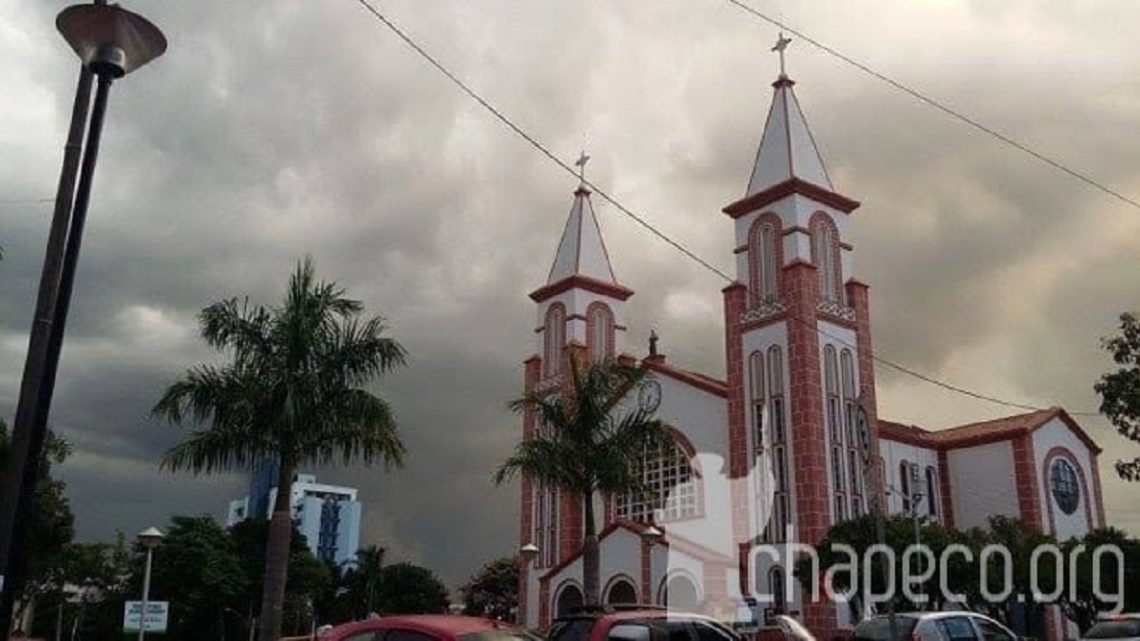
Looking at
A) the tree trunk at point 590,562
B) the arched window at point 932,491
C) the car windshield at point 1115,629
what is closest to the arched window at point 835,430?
the arched window at point 932,491

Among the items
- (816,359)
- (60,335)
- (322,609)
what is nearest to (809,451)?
(816,359)

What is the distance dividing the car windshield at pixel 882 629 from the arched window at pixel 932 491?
2578 centimetres

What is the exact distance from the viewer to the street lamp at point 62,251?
6750mm

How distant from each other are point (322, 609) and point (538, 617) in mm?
36573

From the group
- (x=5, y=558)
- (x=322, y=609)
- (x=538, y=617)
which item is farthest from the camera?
(x=322, y=609)

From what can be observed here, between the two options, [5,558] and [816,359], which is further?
[816,359]

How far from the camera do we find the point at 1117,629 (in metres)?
15.6

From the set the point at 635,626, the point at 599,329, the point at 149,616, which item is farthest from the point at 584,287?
the point at 635,626

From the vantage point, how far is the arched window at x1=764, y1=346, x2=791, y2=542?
3369cm

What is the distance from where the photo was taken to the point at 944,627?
13852 millimetres

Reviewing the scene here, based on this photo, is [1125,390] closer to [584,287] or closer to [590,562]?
[590,562]

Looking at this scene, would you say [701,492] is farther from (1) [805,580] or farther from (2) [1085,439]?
(2) [1085,439]

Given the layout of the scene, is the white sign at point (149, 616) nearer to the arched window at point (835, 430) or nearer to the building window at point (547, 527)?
the arched window at point (835, 430)

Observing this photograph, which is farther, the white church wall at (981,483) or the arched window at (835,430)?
the white church wall at (981,483)
